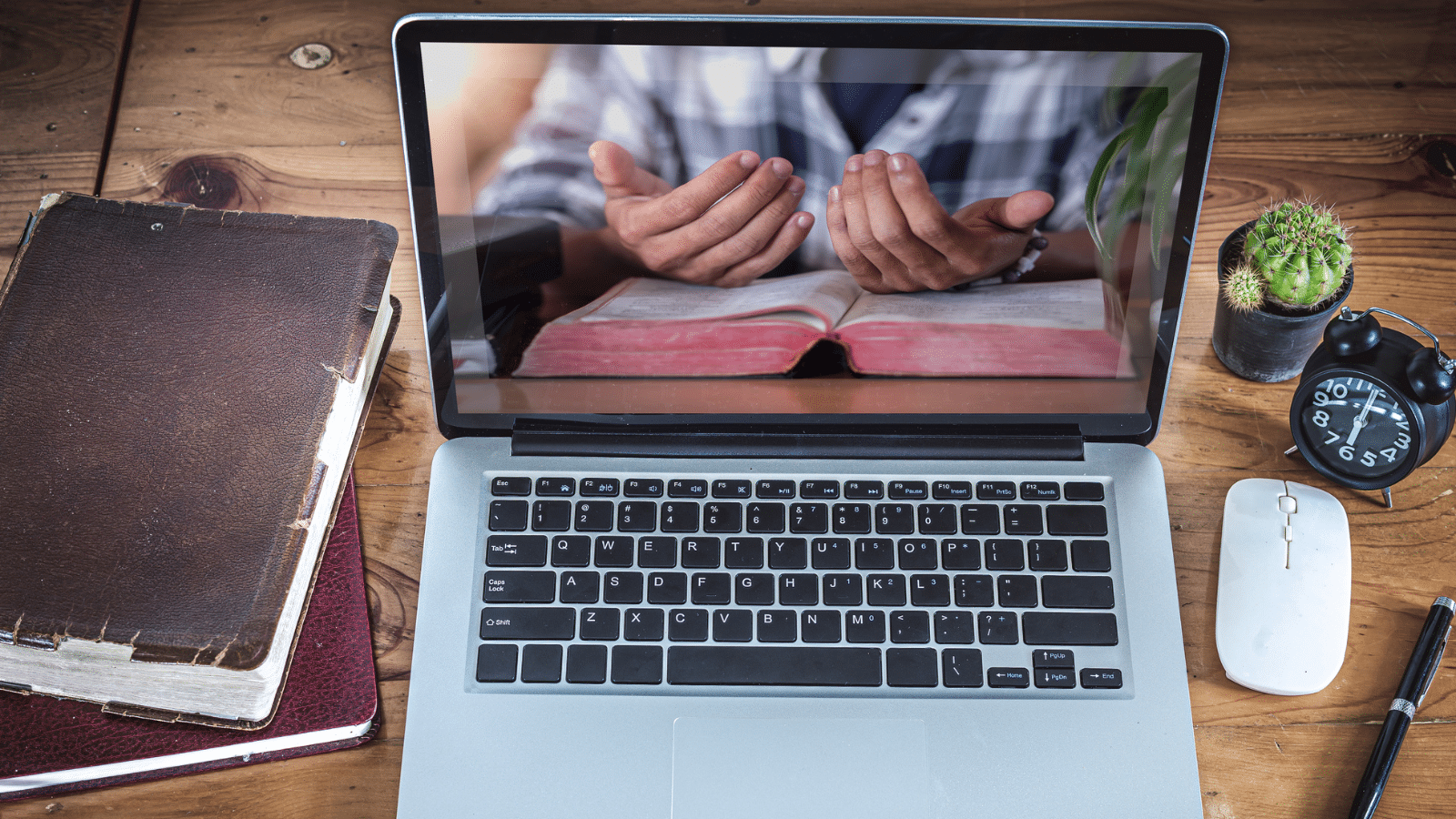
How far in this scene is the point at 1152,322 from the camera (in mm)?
676

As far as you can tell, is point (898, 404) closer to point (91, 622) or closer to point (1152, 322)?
point (1152, 322)

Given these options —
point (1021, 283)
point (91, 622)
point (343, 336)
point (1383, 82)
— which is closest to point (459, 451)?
point (343, 336)

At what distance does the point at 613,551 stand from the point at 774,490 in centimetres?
12

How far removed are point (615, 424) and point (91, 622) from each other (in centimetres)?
35

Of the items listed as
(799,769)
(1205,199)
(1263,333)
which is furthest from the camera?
(1205,199)

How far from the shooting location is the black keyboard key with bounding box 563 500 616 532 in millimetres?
661

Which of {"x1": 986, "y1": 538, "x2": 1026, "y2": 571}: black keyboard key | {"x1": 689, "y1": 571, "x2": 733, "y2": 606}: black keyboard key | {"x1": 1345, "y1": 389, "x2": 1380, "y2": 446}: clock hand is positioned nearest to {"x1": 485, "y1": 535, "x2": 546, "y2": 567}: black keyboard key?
{"x1": 689, "y1": 571, "x2": 733, "y2": 606}: black keyboard key

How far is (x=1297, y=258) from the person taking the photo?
2.13 ft

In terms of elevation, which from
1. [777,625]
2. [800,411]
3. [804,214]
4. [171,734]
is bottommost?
[171,734]

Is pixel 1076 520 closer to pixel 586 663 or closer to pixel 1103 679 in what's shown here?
pixel 1103 679

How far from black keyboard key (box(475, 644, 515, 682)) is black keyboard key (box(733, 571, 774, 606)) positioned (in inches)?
6.2

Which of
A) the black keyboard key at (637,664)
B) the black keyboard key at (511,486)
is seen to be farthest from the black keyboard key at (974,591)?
the black keyboard key at (511,486)

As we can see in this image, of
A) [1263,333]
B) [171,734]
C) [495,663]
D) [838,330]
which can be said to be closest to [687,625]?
[495,663]

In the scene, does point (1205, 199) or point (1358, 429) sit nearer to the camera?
point (1358, 429)
